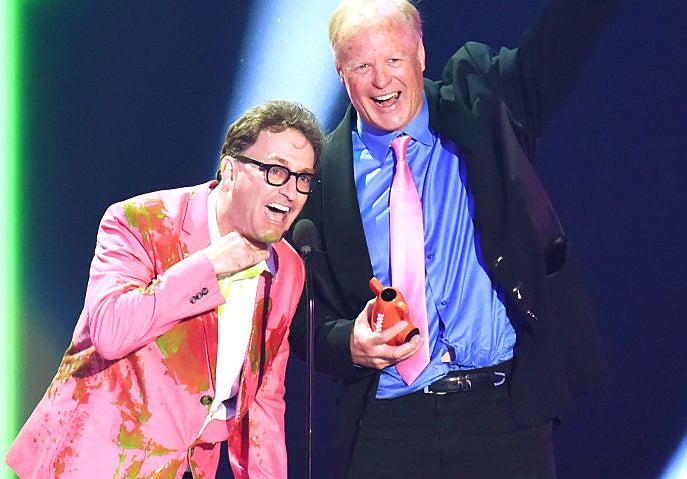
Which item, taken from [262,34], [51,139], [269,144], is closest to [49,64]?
[51,139]

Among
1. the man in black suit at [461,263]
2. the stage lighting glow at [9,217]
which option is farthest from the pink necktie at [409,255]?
the stage lighting glow at [9,217]

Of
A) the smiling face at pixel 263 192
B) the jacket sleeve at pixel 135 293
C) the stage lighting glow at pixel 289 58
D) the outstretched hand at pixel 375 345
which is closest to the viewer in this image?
the jacket sleeve at pixel 135 293

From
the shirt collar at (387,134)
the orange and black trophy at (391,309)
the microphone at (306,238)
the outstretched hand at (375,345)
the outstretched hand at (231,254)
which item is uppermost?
the shirt collar at (387,134)

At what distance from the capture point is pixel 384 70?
271 cm

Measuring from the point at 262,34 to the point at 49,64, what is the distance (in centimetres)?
70

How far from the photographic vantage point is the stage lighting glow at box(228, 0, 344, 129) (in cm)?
333

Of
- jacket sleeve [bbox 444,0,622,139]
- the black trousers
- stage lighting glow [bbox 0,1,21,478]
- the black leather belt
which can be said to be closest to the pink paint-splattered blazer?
the black trousers

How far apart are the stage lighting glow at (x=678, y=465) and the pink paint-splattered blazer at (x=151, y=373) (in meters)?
1.36

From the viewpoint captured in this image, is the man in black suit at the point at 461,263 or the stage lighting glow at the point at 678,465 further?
the stage lighting glow at the point at 678,465

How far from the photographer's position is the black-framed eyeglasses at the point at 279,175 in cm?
256

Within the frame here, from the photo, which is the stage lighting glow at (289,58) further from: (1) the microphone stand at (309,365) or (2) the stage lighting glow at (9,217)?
(1) the microphone stand at (309,365)

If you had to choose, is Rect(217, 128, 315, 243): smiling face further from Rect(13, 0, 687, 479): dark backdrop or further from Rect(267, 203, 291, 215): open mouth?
Rect(13, 0, 687, 479): dark backdrop

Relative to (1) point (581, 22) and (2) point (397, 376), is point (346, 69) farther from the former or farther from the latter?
(2) point (397, 376)

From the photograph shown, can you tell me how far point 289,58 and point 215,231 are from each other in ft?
3.13
